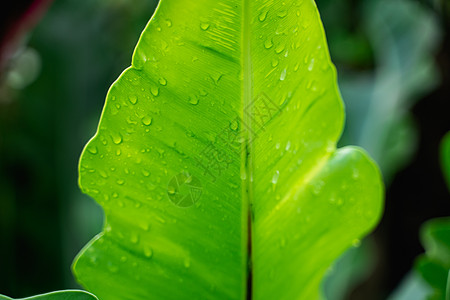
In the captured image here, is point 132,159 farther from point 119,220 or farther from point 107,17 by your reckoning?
point 107,17

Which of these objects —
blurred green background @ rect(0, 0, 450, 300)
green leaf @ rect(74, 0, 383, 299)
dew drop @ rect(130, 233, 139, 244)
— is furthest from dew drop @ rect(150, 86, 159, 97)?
blurred green background @ rect(0, 0, 450, 300)

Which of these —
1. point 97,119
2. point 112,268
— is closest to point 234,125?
point 112,268

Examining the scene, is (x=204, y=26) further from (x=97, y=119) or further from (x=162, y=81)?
(x=97, y=119)

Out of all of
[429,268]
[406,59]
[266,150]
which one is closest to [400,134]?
[406,59]

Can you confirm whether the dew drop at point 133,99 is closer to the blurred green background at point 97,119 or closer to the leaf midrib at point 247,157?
the leaf midrib at point 247,157

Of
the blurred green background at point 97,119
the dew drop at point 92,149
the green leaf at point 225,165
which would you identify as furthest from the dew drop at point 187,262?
the blurred green background at point 97,119

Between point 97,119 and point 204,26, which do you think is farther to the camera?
point 97,119

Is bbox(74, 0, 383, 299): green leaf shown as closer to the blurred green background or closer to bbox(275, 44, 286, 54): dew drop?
bbox(275, 44, 286, 54): dew drop
